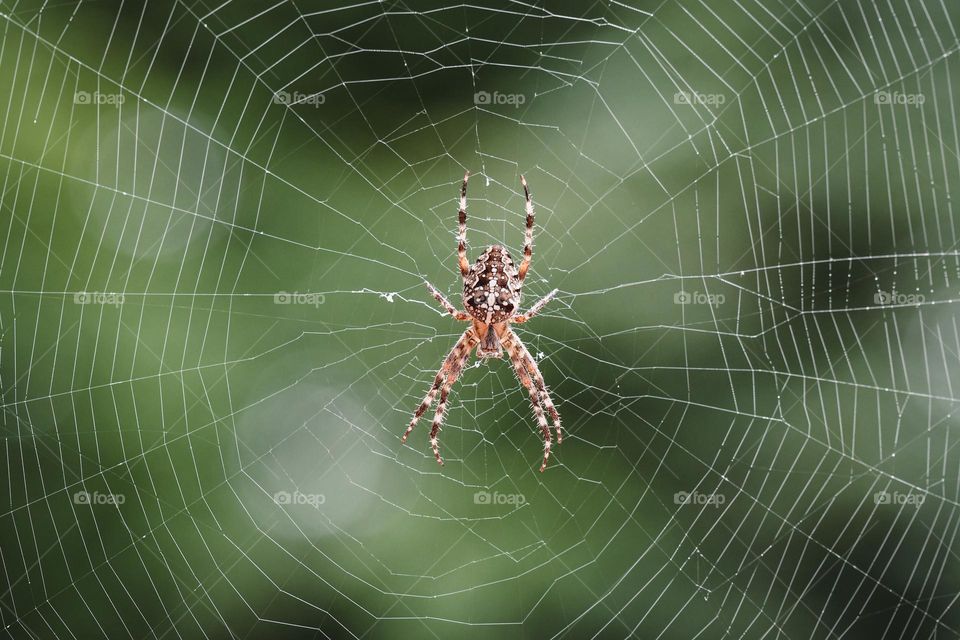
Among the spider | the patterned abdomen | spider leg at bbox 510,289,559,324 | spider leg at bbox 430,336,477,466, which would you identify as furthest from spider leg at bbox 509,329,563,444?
the patterned abdomen

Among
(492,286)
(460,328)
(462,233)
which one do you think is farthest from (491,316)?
(460,328)

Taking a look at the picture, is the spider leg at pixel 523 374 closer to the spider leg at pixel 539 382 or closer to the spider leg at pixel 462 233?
the spider leg at pixel 539 382

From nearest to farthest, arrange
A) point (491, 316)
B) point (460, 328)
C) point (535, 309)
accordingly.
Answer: point (535, 309), point (491, 316), point (460, 328)

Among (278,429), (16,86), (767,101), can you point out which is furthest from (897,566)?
(16,86)

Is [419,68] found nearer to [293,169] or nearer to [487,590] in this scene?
[293,169]

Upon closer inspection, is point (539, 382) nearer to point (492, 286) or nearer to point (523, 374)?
point (523, 374)
